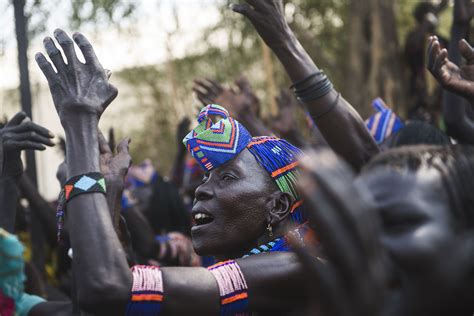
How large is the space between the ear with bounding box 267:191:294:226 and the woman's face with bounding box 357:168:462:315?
1.28m

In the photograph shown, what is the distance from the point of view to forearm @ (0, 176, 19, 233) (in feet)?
10.3

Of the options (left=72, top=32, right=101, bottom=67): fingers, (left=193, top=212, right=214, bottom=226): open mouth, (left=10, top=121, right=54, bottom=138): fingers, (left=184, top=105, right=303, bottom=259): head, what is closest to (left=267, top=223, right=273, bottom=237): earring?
(left=184, top=105, right=303, bottom=259): head

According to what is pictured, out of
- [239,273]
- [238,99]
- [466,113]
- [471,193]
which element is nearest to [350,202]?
[471,193]

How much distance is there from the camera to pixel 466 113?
3.87m

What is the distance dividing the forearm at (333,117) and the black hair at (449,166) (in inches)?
66.6

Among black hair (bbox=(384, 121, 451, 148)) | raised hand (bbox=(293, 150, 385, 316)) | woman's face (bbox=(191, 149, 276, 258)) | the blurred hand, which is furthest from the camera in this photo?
the blurred hand

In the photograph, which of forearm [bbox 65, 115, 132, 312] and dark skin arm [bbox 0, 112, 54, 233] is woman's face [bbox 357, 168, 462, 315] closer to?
forearm [bbox 65, 115, 132, 312]

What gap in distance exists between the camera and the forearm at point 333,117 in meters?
3.25

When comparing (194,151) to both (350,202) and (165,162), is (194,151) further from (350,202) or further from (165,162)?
(165,162)

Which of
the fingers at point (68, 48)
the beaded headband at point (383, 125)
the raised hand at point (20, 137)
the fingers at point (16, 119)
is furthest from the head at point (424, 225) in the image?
the beaded headband at point (383, 125)

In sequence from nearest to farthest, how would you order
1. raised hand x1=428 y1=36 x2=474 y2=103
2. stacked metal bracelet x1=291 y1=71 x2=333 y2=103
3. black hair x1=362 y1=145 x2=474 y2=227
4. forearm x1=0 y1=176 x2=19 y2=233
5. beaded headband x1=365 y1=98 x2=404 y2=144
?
black hair x1=362 y1=145 x2=474 y2=227 < raised hand x1=428 y1=36 x2=474 y2=103 < forearm x1=0 y1=176 x2=19 y2=233 < stacked metal bracelet x1=291 y1=71 x2=333 y2=103 < beaded headband x1=365 y1=98 x2=404 y2=144

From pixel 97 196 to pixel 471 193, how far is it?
1.10m

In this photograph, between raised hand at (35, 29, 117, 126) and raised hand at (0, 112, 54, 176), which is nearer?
raised hand at (35, 29, 117, 126)

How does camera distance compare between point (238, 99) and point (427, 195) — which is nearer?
point (427, 195)
